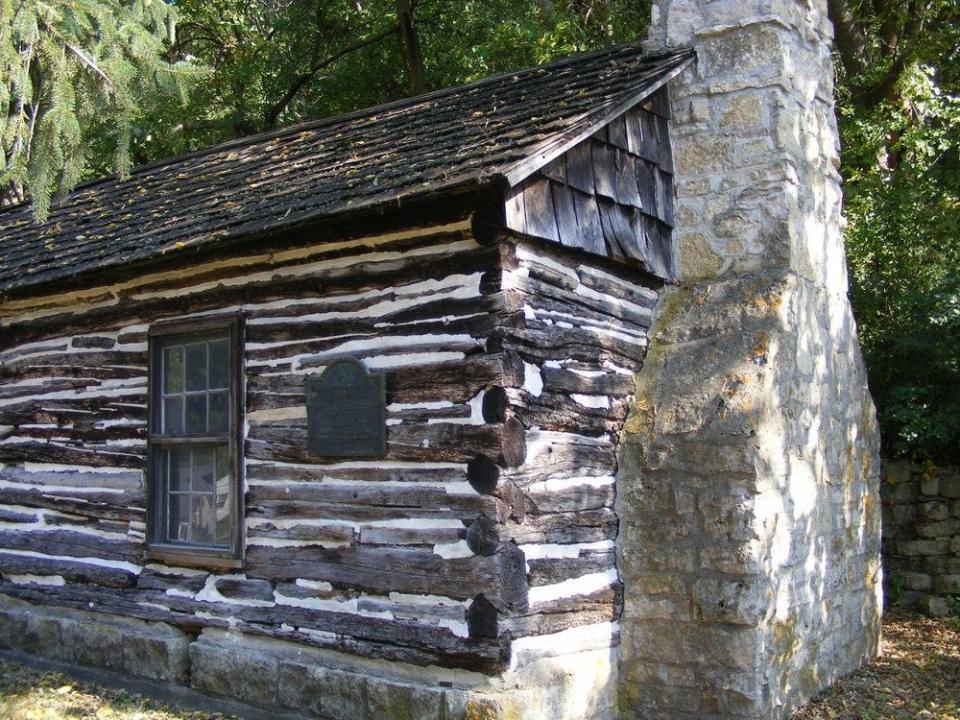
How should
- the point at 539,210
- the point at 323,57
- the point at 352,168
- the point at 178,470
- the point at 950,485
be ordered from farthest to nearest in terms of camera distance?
the point at 323,57 → the point at 950,485 → the point at 178,470 → the point at 352,168 → the point at 539,210

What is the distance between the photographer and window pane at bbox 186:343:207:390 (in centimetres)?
691

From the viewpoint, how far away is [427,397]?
5.61 m

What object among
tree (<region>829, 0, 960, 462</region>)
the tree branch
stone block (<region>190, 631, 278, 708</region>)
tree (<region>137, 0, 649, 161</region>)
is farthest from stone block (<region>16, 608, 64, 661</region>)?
the tree branch

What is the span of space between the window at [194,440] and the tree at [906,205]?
6372 mm

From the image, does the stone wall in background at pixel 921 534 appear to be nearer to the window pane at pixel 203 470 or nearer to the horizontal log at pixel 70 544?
the window pane at pixel 203 470

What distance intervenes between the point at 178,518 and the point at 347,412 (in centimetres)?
198

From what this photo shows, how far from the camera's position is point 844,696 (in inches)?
259

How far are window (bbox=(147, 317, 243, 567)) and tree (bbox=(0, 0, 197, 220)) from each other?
5.19 ft

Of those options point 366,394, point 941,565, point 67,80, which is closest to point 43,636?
point 366,394

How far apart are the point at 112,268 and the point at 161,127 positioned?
10556 millimetres

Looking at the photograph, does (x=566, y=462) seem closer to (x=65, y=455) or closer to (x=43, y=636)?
(x=65, y=455)

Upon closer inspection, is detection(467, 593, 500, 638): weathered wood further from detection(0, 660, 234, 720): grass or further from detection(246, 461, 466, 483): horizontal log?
detection(0, 660, 234, 720): grass

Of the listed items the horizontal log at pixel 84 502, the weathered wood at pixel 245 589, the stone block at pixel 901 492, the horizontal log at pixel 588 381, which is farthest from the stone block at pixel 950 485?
the horizontal log at pixel 84 502

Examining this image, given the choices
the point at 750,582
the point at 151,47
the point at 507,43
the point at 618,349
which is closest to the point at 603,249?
the point at 618,349
